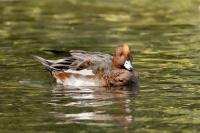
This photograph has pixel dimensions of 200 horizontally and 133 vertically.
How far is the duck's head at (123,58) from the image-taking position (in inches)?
546

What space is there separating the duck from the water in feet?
0.64

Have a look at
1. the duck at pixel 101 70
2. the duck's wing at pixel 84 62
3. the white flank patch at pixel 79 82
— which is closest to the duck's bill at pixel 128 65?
the duck at pixel 101 70

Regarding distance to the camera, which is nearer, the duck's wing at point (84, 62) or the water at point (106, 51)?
the water at point (106, 51)

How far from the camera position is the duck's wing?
45.6 ft

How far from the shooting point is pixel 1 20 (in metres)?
22.3

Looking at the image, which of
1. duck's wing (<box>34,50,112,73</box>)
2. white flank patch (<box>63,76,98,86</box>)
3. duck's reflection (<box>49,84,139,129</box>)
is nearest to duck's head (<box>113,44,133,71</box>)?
duck's wing (<box>34,50,112,73</box>)

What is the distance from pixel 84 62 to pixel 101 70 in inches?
12.5

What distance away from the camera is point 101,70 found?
13875 mm

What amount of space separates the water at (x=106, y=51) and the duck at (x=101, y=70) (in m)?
0.20

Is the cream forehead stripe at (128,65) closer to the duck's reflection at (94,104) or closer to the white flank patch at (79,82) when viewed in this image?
the duck's reflection at (94,104)

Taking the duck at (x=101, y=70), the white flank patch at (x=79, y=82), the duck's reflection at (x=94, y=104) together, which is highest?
the duck at (x=101, y=70)

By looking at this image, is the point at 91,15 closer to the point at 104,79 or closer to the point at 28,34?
the point at 28,34

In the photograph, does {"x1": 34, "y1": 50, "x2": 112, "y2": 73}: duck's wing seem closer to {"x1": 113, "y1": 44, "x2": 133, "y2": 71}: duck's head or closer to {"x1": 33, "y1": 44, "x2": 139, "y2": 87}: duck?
{"x1": 33, "y1": 44, "x2": 139, "y2": 87}: duck

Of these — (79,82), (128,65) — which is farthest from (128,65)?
(79,82)
